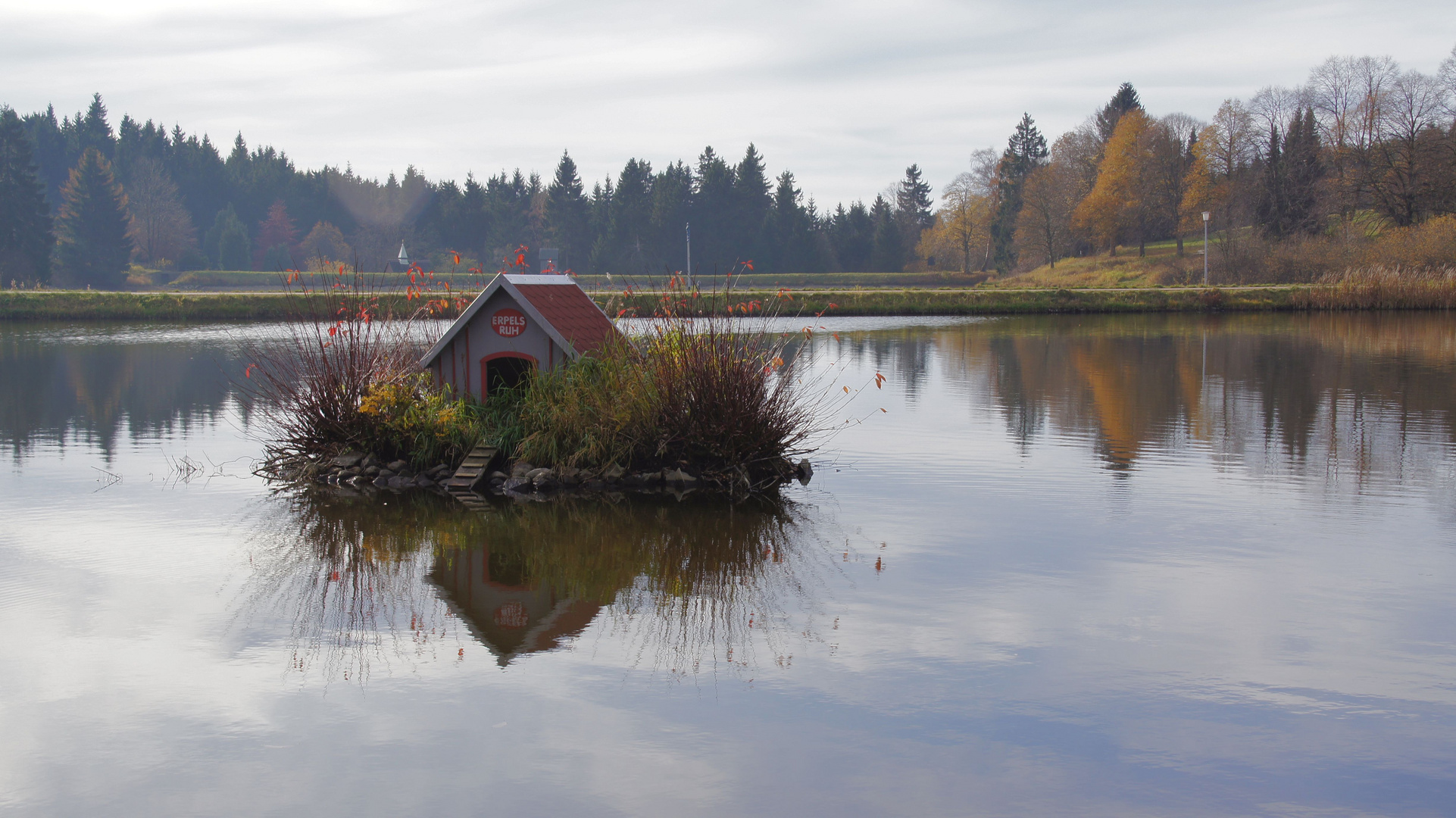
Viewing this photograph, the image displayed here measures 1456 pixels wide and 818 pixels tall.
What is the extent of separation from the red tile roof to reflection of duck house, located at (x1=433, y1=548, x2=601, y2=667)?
4.98m

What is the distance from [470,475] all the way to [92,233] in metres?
94.6

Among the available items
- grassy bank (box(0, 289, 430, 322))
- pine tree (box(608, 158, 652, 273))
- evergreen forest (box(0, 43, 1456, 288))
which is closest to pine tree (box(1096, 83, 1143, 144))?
evergreen forest (box(0, 43, 1456, 288))

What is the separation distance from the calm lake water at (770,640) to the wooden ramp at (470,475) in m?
0.83

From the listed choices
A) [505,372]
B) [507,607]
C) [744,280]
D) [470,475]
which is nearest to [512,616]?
[507,607]

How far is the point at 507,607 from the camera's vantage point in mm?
9195

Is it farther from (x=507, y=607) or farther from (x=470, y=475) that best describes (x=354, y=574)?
(x=470, y=475)

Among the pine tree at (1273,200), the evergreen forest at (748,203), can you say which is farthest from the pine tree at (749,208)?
the pine tree at (1273,200)

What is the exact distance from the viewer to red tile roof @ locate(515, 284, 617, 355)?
49.4 feet

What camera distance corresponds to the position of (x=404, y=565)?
10484mm

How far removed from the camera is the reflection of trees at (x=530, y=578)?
8.33 m

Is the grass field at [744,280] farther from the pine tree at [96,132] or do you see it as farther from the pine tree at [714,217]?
the pine tree at [96,132]

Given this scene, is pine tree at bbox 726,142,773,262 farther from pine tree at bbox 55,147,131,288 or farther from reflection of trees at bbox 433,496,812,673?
reflection of trees at bbox 433,496,812,673

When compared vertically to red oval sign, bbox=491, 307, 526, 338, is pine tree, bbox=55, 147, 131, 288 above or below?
above

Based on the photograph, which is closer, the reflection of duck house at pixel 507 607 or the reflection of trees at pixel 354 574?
the reflection of trees at pixel 354 574
